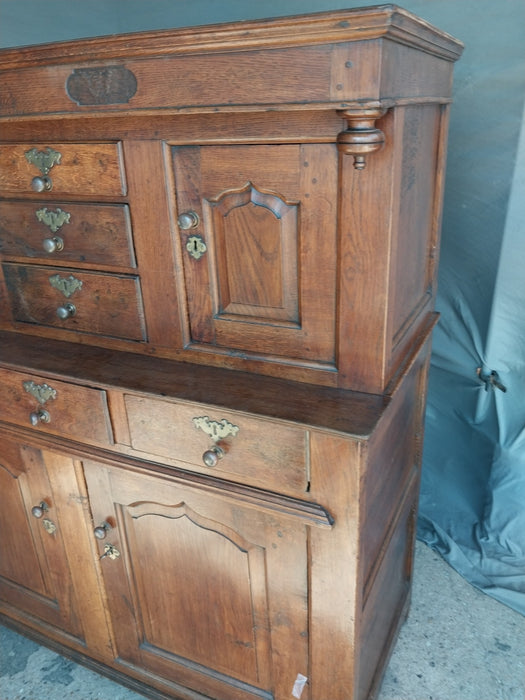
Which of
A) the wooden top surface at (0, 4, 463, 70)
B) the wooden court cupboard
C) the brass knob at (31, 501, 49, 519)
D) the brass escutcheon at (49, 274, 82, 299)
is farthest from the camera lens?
the brass knob at (31, 501, 49, 519)

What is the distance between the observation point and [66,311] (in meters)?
1.27

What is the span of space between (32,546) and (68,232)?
0.82 metres

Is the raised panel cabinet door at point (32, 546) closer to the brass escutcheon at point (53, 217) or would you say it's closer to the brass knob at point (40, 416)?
the brass knob at point (40, 416)

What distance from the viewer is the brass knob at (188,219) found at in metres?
1.06

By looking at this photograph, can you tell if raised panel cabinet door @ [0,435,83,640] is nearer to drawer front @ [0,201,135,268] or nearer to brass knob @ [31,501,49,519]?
brass knob @ [31,501,49,519]

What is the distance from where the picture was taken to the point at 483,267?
64.6 inches

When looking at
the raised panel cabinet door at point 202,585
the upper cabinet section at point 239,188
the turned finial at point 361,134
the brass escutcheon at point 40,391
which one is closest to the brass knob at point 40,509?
the raised panel cabinet door at point 202,585

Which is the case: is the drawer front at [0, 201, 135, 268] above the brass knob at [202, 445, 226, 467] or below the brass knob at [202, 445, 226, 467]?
above

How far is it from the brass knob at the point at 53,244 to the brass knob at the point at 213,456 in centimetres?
55

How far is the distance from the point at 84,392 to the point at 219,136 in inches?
22.2

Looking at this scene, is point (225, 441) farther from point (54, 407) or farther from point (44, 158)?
Answer: point (44, 158)

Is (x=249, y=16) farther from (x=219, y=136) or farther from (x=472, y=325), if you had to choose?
(x=472, y=325)

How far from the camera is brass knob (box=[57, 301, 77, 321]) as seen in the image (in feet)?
4.16

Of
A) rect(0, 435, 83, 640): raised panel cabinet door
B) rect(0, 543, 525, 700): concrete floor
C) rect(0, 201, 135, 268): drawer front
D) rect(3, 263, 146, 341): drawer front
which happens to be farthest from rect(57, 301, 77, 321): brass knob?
rect(0, 543, 525, 700): concrete floor
